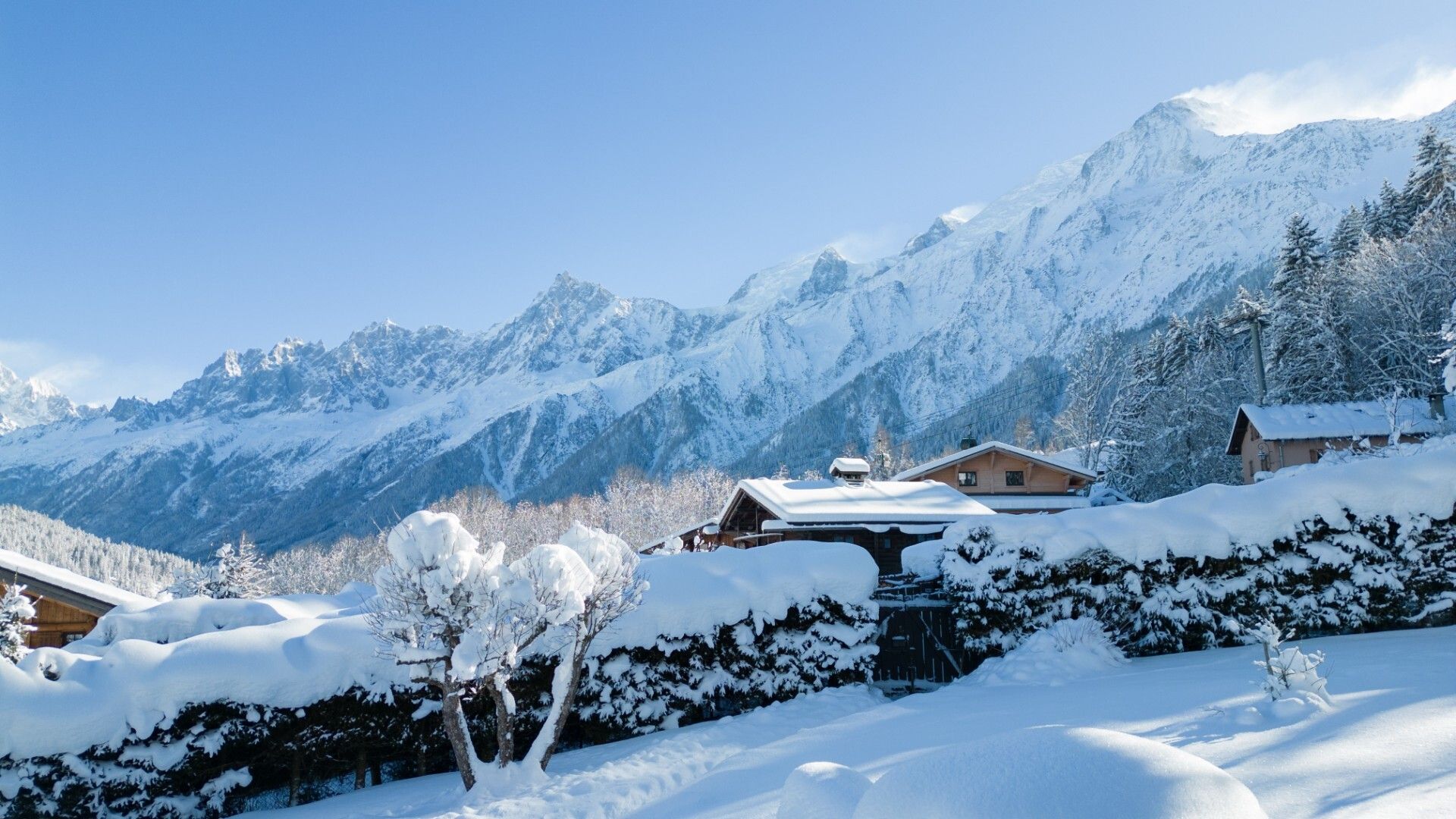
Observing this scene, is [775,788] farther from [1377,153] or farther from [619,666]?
[1377,153]

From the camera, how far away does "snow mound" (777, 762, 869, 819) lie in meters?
3.88

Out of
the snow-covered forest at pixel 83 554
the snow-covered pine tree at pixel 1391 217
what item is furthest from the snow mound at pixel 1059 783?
the snow-covered forest at pixel 83 554

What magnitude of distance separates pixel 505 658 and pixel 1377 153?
715 ft

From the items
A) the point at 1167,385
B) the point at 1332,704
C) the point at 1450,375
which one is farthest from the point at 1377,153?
the point at 1332,704

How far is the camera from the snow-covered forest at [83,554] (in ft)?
376

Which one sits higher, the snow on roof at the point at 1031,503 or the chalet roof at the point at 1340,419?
the chalet roof at the point at 1340,419

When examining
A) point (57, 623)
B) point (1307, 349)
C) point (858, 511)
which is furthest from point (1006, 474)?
point (57, 623)

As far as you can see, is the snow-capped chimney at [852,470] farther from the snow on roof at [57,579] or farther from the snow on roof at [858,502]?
the snow on roof at [57,579]

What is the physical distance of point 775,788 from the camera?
716 cm

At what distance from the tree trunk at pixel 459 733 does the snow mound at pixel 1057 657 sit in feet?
23.4

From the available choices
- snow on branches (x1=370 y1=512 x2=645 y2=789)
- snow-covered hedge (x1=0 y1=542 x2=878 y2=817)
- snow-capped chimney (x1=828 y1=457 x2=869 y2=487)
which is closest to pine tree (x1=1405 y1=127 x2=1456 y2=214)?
snow-capped chimney (x1=828 y1=457 x2=869 y2=487)

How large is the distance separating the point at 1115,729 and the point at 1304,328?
129ft

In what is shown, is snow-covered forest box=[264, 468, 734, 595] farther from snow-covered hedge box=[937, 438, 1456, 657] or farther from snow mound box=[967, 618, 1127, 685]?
snow mound box=[967, 618, 1127, 685]

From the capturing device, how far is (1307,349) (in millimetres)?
36719
